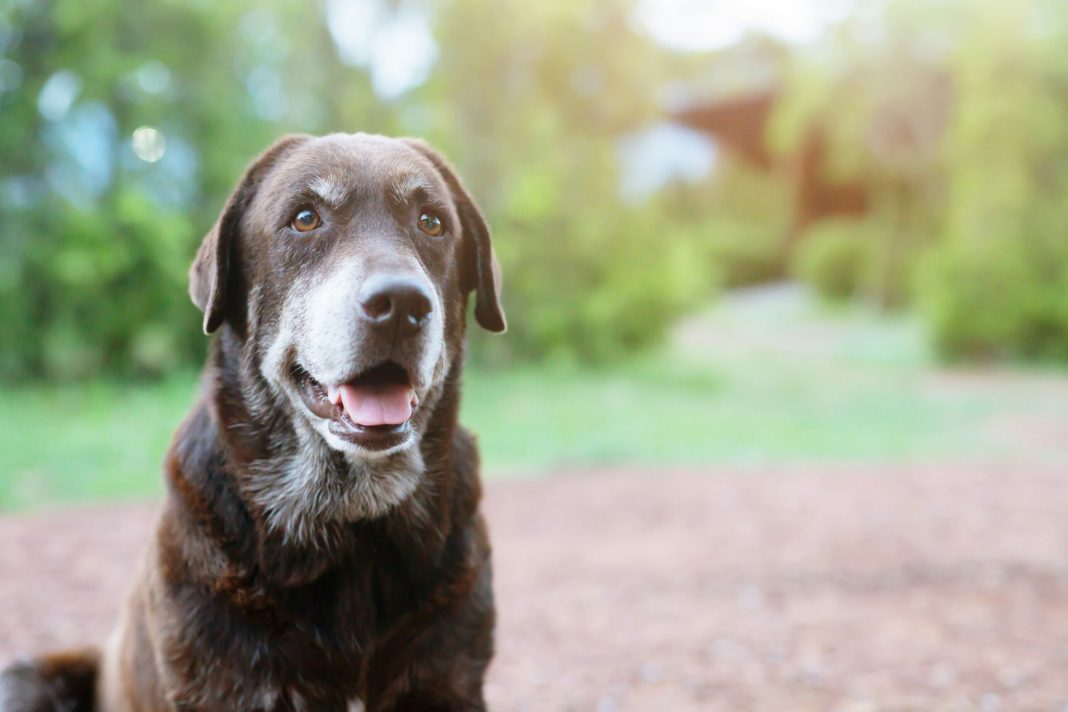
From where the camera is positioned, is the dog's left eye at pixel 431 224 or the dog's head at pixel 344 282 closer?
the dog's head at pixel 344 282

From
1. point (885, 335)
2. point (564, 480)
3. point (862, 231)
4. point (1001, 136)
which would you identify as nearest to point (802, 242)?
point (862, 231)

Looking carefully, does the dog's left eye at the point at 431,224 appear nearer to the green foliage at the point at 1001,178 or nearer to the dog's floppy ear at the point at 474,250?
the dog's floppy ear at the point at 474,250

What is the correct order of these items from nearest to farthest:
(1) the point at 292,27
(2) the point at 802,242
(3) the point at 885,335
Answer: (1) the point at 292,27 → (3) the point at 885,335 → (2) the point at 802,242

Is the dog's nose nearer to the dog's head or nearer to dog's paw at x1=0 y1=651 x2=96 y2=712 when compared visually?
the dog's head

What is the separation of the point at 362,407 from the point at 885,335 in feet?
57.1

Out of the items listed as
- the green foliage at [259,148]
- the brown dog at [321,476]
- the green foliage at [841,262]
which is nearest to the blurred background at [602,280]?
the green foliage at [259,148]

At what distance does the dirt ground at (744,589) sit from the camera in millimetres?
4133

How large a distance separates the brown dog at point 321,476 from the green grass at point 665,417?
511 centimetres

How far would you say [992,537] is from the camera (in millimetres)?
6426

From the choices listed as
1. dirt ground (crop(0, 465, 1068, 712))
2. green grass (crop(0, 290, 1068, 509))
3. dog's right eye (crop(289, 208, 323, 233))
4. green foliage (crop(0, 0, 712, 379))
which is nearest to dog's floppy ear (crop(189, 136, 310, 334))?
dog's right eye (crop(289, 208, 323, 233))

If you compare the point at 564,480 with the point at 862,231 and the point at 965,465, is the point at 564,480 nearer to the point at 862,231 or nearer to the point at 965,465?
the point at 965,465

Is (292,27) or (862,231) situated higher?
(292,27)

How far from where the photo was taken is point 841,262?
74.0 ft

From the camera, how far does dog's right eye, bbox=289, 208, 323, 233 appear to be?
2559 mm
